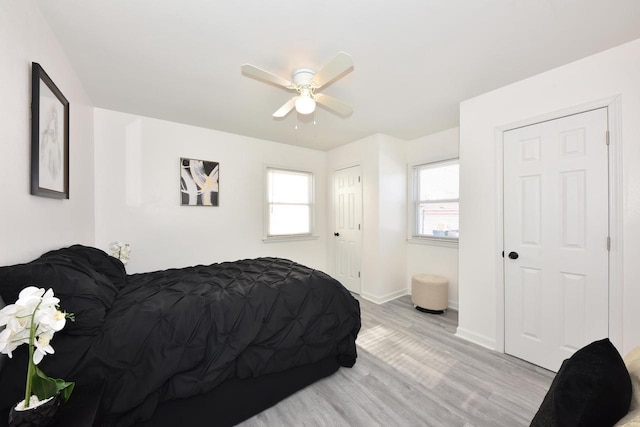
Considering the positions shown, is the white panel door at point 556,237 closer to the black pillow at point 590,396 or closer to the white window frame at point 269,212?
the black pillow at point 590,396

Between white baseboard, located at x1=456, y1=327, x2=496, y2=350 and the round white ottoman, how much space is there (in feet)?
1.76

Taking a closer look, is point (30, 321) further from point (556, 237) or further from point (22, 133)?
point (556, 237)

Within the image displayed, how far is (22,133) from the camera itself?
1.36 meters

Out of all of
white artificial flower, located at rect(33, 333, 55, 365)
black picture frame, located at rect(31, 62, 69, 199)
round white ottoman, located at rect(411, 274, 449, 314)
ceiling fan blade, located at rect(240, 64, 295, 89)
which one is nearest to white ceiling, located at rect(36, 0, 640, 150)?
ceiling fan blade, located at rect(240, 64, 295, 89)

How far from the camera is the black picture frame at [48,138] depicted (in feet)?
4.67

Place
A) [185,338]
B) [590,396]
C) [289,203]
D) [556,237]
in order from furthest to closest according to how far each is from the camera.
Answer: [289,203]
[556,237]
[185,338]
[590,396]

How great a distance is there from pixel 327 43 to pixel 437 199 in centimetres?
285

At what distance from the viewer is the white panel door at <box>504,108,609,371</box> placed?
1.97m

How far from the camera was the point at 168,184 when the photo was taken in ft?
10.8

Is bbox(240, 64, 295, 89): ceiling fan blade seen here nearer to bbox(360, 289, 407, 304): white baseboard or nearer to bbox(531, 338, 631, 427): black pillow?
bbox(531, 338, 631, 427): black pillow

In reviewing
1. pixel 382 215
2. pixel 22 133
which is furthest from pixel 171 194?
pixel 382 215

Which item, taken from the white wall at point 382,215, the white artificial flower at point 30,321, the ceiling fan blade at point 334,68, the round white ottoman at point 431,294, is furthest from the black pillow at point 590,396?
the white wall at point 382,215

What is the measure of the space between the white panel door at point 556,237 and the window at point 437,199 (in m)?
1.16

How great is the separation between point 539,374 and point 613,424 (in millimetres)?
1913
